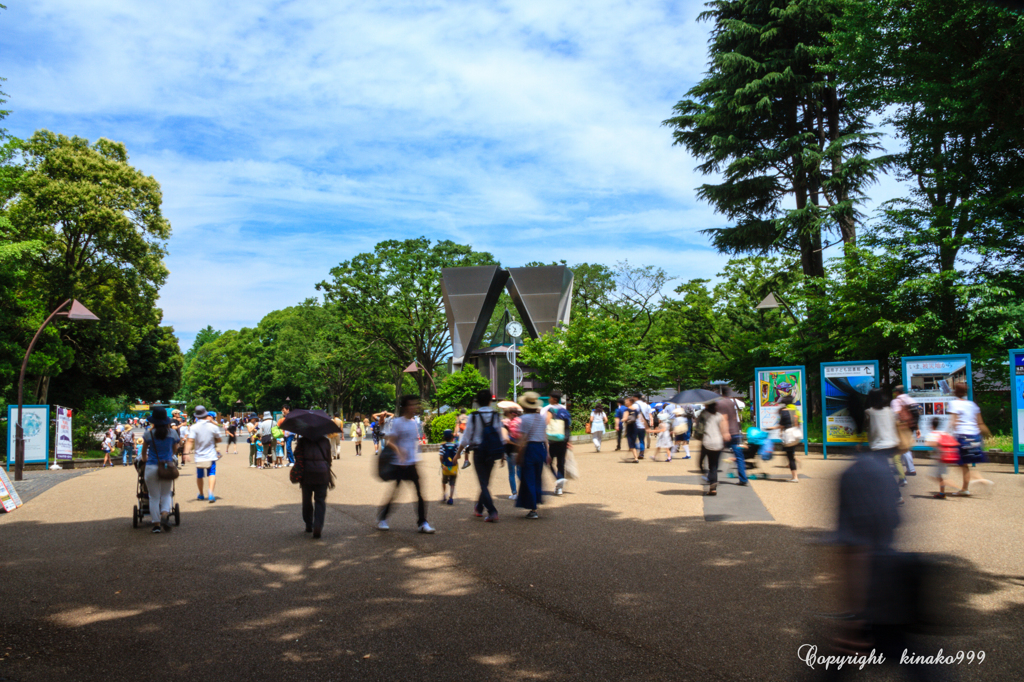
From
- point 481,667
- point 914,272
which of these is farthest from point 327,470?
point 914,272

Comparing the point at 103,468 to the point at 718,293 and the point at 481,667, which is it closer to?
the point at 481,667

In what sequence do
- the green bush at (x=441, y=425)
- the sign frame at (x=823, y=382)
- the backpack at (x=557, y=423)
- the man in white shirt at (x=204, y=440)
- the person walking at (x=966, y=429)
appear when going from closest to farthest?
1. the person walking at (x=966, y=429)
2. the backpack at (x=557, y=423)
3. the man in white shirt at (x=204, y=440)
4. the sign frame at (x=823, y=382)
5. the green bush at (x=441, y=425)

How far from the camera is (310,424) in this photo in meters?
8.42

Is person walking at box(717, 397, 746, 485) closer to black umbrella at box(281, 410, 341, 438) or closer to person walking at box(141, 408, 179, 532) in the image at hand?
black umbrella at box(281, 410, 341, 438)

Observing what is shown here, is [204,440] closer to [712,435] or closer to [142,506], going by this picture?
[142,506]

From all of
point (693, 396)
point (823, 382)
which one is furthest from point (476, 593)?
point (823, 382)

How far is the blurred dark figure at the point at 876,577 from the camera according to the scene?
300 centimetres

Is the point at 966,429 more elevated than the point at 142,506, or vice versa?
the point at 966,429

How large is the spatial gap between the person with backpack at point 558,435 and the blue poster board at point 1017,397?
8169 millimetres

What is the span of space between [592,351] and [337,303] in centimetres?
1934

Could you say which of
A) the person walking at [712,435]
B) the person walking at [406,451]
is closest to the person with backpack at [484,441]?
the person walking at [406,451]

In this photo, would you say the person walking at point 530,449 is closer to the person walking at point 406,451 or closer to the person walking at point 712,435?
the person walking at point 406,451

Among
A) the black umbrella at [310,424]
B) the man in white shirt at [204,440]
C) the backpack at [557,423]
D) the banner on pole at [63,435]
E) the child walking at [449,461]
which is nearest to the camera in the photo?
the black umbrella at [310,424]

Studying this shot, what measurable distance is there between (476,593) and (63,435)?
817 inches
